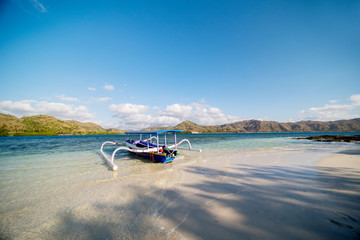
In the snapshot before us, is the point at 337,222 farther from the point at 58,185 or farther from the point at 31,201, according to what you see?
the point at 58,185

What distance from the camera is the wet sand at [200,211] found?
330cm

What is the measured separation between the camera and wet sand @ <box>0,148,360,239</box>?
3.30 m

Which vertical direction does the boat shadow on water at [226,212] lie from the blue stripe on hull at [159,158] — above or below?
below

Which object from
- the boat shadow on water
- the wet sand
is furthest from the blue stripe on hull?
the boat shadow on water

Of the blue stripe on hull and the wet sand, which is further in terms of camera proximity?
the blue stripe on hull

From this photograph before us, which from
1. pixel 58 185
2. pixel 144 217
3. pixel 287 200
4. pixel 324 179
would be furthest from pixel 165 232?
pixel 324 179

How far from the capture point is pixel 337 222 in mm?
3385

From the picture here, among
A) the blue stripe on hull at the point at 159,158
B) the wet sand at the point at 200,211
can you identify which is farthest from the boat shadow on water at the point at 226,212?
the blue stripe on hull at the point at 159,158

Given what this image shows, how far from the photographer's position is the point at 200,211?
13.7 ft

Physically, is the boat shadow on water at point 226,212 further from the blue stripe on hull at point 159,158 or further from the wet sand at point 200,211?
the blue stripe on hull at point 159,158

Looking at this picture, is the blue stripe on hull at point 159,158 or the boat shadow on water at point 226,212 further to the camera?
the blue stripe on hull at point 159,158

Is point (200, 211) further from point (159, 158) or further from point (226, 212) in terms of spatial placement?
point (159, 158)

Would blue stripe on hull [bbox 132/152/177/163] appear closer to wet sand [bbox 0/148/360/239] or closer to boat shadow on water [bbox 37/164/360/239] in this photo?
wet sand [bbox 0/148/360/239]

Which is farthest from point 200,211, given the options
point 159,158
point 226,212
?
point 159,158
